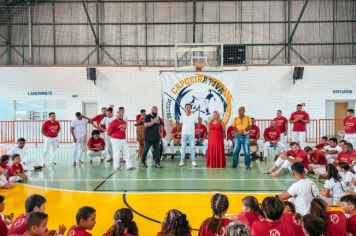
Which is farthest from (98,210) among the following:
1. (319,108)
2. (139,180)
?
(319,108)

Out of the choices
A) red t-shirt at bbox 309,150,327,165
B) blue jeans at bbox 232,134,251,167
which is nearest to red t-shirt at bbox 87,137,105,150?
blue jeans at bbox 232,134,251,167

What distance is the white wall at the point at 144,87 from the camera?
2080 cm

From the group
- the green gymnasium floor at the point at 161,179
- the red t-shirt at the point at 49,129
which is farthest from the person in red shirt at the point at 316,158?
the red t-shirt at the point at 49,129

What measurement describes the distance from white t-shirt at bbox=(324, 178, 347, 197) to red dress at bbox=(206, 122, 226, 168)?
16.0 feet

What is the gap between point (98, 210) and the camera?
6688 mm

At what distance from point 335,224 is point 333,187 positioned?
3.41m

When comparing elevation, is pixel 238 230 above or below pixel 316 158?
above

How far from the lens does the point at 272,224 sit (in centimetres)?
367

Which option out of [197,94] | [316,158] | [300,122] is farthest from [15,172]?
[300,122]

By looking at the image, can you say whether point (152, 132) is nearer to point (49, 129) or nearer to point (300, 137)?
point (49, 129)

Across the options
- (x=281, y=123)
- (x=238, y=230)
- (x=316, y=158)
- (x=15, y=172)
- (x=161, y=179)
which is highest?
(x=281, y=123)

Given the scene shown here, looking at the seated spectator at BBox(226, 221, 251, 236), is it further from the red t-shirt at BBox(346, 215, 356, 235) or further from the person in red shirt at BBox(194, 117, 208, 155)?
the person in red shirt at BBox(194, 117, 208, 155)

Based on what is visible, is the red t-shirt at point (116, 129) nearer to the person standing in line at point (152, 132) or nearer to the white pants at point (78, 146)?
the person standing in line at point (152, 132)

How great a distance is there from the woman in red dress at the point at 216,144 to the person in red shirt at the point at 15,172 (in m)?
5.69
